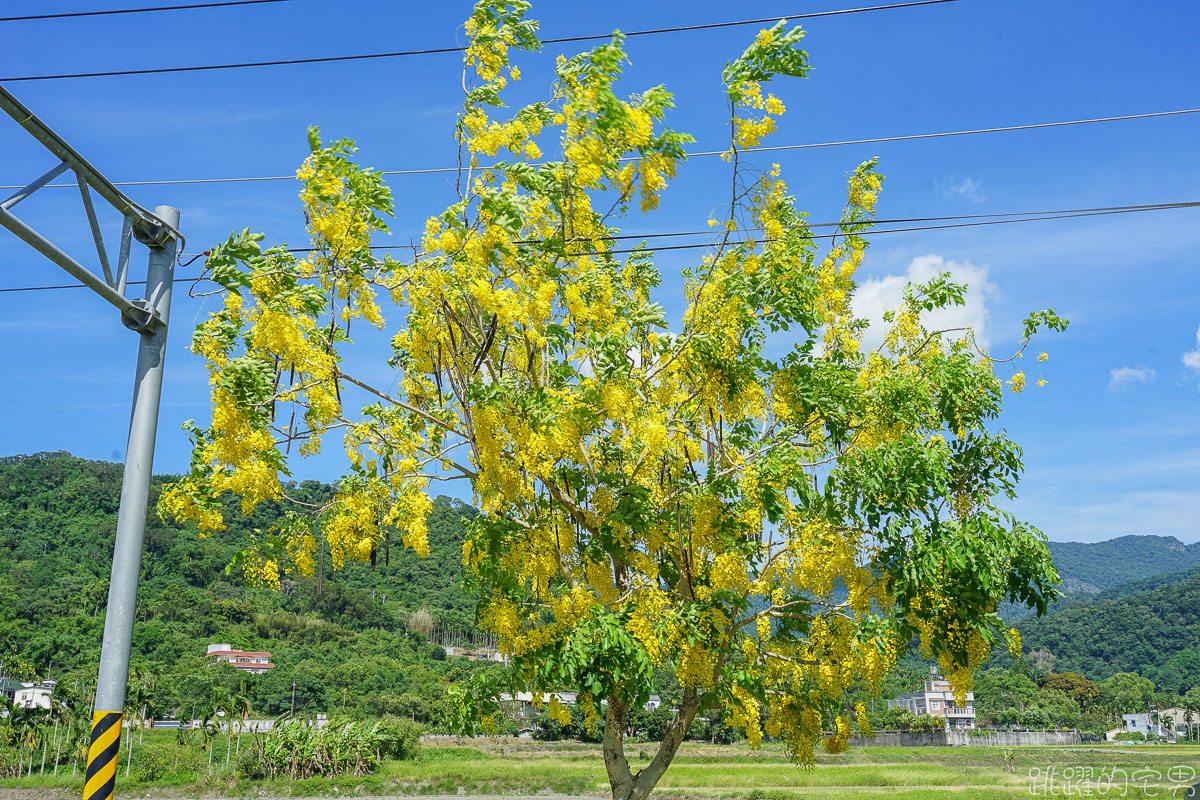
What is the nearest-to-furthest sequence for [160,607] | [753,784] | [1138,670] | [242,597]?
[753,784]
[160,607]
[242,597]
[1138,670]

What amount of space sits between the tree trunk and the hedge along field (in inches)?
674

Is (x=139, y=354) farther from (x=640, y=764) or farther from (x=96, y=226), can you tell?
(x=640, y=764)

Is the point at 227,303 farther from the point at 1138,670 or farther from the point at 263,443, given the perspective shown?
the point at 1138,670

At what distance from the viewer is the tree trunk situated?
9.03m

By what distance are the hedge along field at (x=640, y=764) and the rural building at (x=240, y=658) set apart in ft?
35.9

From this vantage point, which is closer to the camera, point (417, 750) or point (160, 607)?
point (417, 750)

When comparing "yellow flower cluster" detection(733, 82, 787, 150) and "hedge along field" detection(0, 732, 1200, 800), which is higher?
"yellow flower cluster" detection(733, 82, 787, 150)

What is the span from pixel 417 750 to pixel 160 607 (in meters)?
26.8

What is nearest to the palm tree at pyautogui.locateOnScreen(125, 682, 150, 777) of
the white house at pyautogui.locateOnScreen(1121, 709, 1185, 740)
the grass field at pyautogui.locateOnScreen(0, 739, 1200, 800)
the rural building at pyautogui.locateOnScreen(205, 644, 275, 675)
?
the grass field at pyautogui.locateOnScreen(0, 739, 1200, 800)

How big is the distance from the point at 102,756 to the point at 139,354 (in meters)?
2.87

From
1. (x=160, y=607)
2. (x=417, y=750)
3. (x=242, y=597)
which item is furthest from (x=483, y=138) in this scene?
(x=242, y=597)

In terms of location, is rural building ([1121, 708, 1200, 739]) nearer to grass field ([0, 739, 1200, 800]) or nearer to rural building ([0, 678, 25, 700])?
grass field ([0, 739, 1200, 800])

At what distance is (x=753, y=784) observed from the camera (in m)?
30.4

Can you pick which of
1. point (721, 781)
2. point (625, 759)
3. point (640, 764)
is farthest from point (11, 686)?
point (625, 759)
